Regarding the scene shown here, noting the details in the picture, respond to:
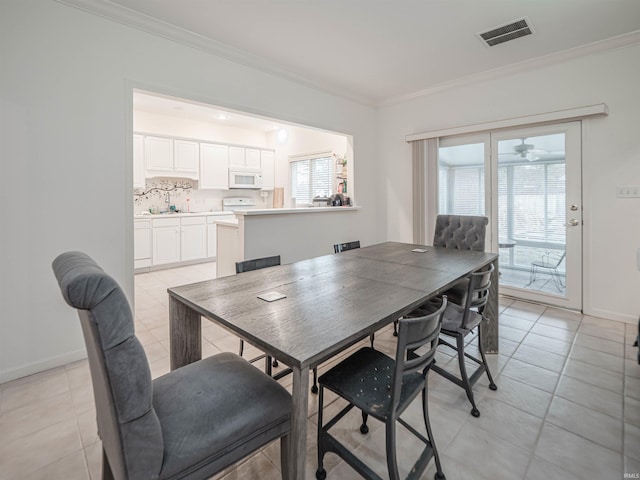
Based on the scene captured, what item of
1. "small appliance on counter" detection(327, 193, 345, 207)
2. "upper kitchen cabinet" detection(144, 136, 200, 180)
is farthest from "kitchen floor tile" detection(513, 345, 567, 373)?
"upper kitchen cabinet" detection(144, 136, 200, 180)

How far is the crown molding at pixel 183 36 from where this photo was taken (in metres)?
2.44

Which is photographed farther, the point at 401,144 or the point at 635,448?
the point at 401,144

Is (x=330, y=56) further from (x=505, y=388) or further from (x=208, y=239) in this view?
(x=208, y=239)

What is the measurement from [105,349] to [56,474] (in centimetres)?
123

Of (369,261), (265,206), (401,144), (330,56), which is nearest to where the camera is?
(369,261)

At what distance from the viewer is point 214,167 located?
6492 millimetres

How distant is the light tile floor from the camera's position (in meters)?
1.48

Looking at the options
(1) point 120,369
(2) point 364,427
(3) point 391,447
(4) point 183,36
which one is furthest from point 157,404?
(4) point 183,36

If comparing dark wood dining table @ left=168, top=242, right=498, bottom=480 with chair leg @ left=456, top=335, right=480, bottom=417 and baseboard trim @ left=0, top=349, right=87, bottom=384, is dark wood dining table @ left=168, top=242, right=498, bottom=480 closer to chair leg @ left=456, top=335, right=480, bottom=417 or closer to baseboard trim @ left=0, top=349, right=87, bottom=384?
chair leg @ left=456, top=335, right=480, bottom=417

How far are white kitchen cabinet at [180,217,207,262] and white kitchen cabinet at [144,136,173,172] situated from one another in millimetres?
987

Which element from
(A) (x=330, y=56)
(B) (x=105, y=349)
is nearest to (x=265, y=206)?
(A) (x=330, y=56)

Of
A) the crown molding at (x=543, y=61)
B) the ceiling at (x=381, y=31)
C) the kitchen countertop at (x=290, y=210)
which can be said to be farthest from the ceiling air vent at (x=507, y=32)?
the kitchen countertop at (x=290, y=210)

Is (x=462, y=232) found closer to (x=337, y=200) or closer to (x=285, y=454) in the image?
(x=337, y=200)

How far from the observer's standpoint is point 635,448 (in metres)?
1.59
